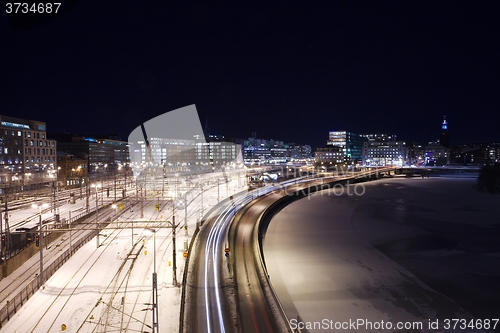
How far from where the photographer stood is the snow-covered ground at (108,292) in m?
7.41

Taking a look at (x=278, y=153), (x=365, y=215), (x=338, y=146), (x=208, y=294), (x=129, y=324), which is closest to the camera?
(x=129, y=324)

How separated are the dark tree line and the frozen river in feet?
41.5

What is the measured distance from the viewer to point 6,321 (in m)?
7.67

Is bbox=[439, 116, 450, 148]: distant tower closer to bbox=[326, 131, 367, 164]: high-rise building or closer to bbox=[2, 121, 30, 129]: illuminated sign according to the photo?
bbox=[326, 131, 367, 164]: high-rise building

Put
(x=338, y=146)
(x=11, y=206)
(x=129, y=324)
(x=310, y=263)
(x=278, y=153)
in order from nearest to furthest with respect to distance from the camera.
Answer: (x=129, y=324) < (x=310, y=263) < (x=11, y=206) < (x=338, y=146) < (x=278, y=153)

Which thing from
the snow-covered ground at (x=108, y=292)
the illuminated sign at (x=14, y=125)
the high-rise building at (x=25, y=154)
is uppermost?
the illuminated sign at (x=14, y=125)

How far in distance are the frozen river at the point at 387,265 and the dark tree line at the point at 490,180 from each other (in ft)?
41.5

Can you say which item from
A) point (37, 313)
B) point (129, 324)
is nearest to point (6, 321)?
point (37, 313)

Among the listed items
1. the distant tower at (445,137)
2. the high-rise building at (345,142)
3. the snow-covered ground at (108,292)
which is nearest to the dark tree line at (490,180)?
the snow-covered ground at (108,292)

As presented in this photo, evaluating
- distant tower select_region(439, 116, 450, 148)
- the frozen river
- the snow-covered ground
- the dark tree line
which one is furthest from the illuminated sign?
distant tower select_region(439, 116, 450, 148)

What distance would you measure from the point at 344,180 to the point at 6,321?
137 feet

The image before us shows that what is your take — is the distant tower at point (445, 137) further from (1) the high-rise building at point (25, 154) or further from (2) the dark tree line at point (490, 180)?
(1) the high-rise building at point (25, 154)

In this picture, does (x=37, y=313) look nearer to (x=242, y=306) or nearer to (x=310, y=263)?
(x=242, y=306)

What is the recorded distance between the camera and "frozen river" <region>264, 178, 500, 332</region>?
8.57 metres
